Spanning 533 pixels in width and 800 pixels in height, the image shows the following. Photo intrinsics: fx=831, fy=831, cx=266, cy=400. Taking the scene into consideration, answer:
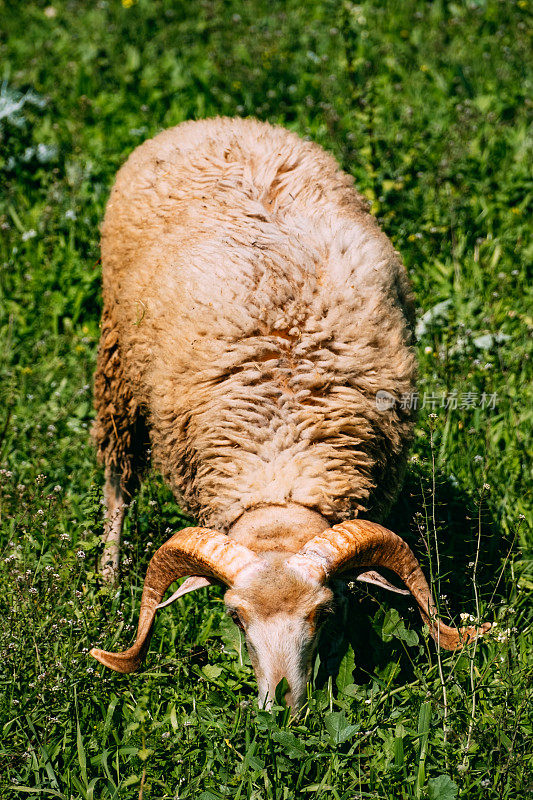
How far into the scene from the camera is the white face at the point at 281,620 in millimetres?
2912

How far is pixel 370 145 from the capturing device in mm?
5730

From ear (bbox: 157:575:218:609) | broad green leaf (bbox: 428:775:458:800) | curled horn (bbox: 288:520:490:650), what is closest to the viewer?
broad green leaf (bbox: 428:775:458:800)

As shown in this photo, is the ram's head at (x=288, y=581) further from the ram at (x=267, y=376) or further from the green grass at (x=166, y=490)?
the green grass at (x=166, y=490)

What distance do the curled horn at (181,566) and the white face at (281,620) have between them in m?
0.08

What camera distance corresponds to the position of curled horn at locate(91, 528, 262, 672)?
9.69ft

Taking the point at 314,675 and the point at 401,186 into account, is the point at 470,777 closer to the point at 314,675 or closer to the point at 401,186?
the point at 314,675

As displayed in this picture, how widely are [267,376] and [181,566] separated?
0.81 meters

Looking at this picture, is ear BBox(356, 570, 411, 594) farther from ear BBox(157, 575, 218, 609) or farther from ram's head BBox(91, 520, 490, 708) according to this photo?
ear BBox(157, 575, 218, 609)

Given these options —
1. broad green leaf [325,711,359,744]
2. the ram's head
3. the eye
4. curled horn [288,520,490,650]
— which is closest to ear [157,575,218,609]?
the ram's head

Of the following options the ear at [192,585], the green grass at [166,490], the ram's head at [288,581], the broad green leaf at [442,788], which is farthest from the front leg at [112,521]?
the broad green leaf at [442,788]

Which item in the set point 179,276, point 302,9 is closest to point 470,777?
point 179,276

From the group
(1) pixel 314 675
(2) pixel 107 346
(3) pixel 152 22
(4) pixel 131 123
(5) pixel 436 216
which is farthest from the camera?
(3) pixel 152 22

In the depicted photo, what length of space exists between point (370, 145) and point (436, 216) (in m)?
0.67

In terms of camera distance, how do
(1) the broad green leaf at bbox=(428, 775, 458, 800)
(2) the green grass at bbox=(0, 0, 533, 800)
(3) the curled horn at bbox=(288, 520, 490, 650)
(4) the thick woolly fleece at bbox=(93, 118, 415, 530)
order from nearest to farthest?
(1) the broad green leaf at bbox=(428, 775, 458, 800), (3) the curled horn at bbox=(288, 520, 490, 650), (2) the green grass at bbox=(0, 0, 533, 800), (4) the thick woolly fleece at bbox=(93, 118, 415, 530)
